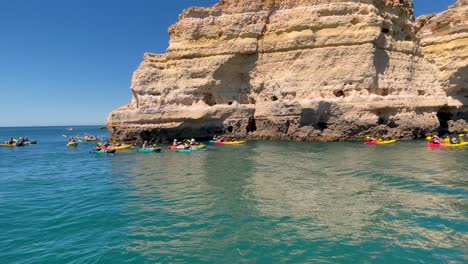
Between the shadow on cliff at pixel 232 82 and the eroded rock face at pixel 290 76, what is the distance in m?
0.11

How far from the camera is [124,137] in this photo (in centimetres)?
3528

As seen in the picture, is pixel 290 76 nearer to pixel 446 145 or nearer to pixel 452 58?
pixel 446 145

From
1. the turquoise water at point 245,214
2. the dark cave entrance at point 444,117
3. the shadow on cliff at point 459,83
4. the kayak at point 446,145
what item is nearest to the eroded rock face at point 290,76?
the shadow on cliff at point 459,83

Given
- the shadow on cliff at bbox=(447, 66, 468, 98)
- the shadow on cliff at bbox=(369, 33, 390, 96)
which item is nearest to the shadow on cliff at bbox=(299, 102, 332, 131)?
the shadow on cliff at bbox=(369, 33, 390, 96)

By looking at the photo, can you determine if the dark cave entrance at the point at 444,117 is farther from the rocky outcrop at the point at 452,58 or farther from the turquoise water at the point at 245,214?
the turquoise water at the point at 245,214

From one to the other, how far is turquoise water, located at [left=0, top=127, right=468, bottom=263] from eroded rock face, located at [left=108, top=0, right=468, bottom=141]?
496 inches

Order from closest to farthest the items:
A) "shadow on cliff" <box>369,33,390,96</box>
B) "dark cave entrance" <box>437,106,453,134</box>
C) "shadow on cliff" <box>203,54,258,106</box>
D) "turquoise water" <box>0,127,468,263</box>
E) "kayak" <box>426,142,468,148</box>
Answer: "turquoise water" <box>0,127,468,263</box> < "kayak" <box>426,142,468,148</box> < "shadow on cliff" <box>369,33,390,96</box> < "dark cave entrance" <box>437,106,453,134</box> < "shadow on cliff" <box>203,54,258,106</box>

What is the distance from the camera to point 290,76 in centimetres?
3362

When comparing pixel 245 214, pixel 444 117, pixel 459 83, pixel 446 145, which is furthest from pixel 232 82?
pixel 245 214

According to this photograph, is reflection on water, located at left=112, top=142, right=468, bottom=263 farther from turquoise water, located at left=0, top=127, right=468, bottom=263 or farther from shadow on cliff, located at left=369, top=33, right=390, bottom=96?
shadow on cliff, located at left=369, top=33, right=390, bottom=96

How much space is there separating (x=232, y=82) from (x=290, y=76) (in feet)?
21.5

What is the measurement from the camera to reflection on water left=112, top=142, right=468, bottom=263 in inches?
288

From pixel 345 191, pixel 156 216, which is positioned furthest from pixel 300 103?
pixel 156 216

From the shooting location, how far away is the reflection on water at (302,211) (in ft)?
24.0
